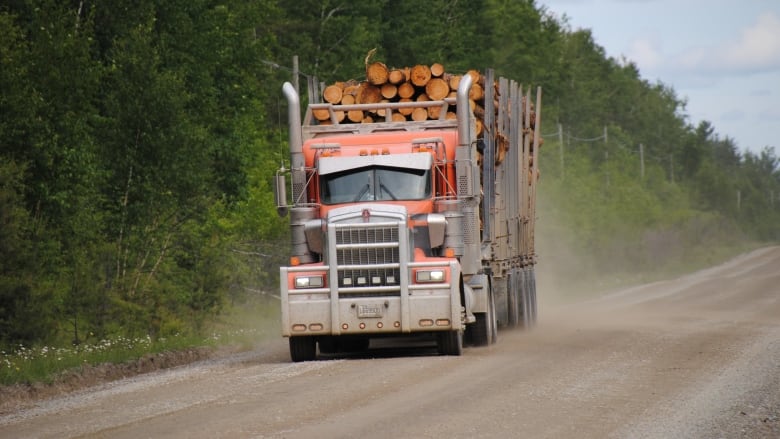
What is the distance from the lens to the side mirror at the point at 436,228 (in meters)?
17.9

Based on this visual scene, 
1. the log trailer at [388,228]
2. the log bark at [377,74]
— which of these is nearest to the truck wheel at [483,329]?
the log trailer at [388,228]

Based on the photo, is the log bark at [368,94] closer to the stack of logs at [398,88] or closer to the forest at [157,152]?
the stack of logs at [398,88]

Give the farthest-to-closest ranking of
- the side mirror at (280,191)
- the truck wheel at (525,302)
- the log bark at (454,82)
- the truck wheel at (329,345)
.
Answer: the truck wheel at (525,302) < the log bark at (454,82) < the truck wheel at (329,345) < the side mirror at (280,191)

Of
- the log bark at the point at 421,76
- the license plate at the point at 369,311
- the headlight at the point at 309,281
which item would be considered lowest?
the license plate at the point at 369,311

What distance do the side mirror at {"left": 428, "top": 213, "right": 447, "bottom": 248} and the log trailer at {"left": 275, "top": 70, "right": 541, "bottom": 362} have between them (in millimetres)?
14

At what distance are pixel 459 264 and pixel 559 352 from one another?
198 centimetres

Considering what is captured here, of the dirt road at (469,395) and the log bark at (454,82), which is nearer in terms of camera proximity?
the dirt road at (469,395)

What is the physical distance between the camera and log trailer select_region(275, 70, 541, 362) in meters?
17.4

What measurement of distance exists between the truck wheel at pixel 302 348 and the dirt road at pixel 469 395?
259mm

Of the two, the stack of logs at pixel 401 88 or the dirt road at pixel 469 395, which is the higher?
the stack of logs at pixel 401 88

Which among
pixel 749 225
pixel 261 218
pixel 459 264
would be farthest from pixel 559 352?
pixel 749 225

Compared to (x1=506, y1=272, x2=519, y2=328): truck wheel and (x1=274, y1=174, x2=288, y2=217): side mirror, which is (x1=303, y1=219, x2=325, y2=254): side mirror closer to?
(x1=274, y1=174, x2=288, y2=217): side mirror

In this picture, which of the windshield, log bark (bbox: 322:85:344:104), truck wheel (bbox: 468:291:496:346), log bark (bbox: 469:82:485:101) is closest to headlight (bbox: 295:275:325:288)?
the windshield

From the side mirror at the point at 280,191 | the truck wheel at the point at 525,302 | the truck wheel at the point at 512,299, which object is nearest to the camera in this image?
the side mirror at the point at 280,191
